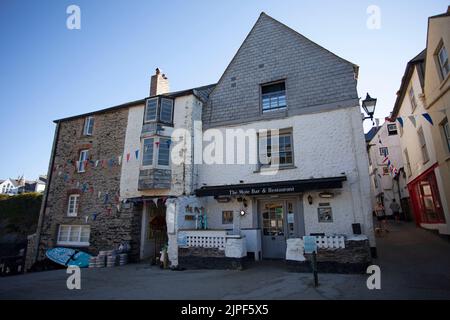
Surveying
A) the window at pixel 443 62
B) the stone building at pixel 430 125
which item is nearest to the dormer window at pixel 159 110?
the stone building at pixel 430 125

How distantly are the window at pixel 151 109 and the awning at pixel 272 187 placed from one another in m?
4.84

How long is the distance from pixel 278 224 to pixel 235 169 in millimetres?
3173

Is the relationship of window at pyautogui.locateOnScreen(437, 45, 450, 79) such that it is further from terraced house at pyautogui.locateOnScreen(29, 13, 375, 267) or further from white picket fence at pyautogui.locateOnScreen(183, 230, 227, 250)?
white picket fence at pyautogui.locateOnScreen(183, 230, 227, 250)

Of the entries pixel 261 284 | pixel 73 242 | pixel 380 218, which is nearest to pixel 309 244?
pixel 261 284

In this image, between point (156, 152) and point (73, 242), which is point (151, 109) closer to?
point (156, 152)

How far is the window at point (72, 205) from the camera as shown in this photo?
573 inches

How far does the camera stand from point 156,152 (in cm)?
1235

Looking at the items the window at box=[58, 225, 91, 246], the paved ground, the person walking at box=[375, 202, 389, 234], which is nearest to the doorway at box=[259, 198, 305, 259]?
the paved ground

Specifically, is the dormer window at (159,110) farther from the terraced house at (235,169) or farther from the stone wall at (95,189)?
the stone wall at (95,189)

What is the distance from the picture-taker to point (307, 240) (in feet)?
24.9

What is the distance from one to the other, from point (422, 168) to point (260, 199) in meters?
10.8

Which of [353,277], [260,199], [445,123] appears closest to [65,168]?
[260,199]

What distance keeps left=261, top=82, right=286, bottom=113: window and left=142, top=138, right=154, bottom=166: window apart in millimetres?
5987

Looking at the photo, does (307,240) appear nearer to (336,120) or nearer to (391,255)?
(391,255)
